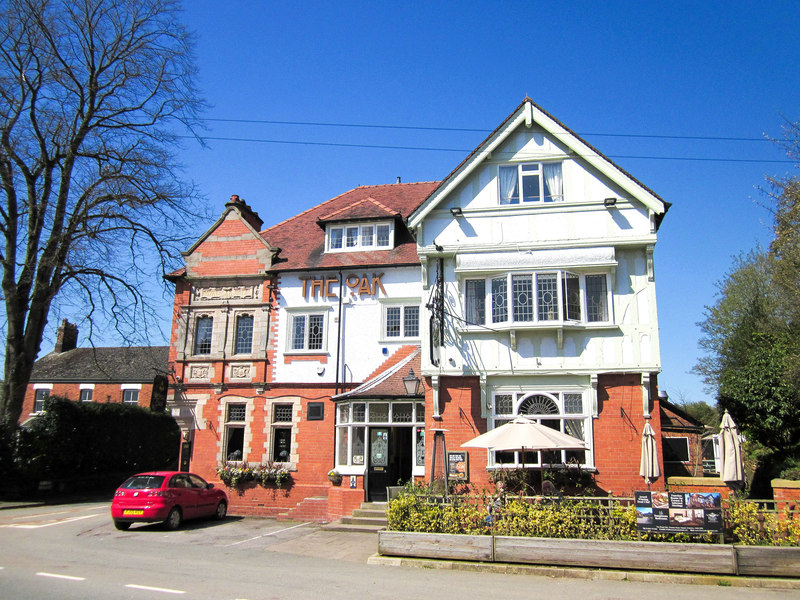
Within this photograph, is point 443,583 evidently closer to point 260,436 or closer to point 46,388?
point 260,436

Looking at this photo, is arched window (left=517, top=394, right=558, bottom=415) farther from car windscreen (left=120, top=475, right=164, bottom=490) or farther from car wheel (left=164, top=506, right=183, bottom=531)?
car windscreen (left=120, top=475, right=164, bottom=490)

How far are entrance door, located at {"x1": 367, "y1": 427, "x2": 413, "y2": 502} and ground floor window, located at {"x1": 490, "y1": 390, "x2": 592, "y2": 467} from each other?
4.58 metres

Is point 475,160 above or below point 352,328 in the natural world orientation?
above

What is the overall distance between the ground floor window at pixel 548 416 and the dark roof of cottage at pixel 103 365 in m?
28.2

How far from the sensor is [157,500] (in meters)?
16.9

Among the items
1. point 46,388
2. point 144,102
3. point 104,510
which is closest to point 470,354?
point 104,510

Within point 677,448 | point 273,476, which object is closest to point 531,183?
point 273,476

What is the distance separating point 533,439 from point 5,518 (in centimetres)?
1682

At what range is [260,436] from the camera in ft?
73.4

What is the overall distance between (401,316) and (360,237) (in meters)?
3.69

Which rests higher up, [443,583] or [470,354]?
[470,354]

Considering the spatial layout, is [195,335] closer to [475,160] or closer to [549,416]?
[475,160]

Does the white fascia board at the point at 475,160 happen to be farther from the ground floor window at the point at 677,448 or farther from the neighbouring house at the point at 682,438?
the ground floor window at the point at 677,448

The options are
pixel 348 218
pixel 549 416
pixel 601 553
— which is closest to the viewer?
pixel 601 553
